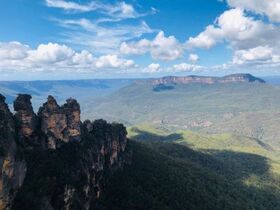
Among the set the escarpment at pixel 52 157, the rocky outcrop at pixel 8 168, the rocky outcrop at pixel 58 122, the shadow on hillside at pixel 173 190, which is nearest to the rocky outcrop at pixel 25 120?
the escarpment at pixel 52 157

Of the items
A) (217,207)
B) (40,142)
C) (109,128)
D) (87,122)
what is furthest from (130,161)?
(40,142)

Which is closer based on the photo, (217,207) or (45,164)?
(45,164)

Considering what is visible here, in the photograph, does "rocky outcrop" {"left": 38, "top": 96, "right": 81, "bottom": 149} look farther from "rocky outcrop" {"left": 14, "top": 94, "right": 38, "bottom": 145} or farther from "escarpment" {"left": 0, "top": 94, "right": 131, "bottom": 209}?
"rocky outcrop" {"left": 14, "top": 94, "right": 38, "bottom": 145}

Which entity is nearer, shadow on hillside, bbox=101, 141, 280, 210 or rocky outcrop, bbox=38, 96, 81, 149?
rocky outcrop, bbox=38, 96, 81, 149

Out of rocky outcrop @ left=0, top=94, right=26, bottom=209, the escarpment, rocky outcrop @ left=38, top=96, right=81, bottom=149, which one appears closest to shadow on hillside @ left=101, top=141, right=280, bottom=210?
the escarpment

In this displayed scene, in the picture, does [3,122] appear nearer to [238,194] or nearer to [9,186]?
[9,186]

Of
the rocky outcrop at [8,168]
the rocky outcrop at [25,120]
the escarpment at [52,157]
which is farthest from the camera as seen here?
the rocky outcrop at [25,120]

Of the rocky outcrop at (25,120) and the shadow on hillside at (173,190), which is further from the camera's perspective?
the shadow on hillside at (173,190)

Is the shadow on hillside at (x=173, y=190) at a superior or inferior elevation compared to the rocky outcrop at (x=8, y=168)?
inferior

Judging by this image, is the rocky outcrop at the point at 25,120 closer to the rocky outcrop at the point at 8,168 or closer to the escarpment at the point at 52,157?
the escarpment at the point at 52,157
